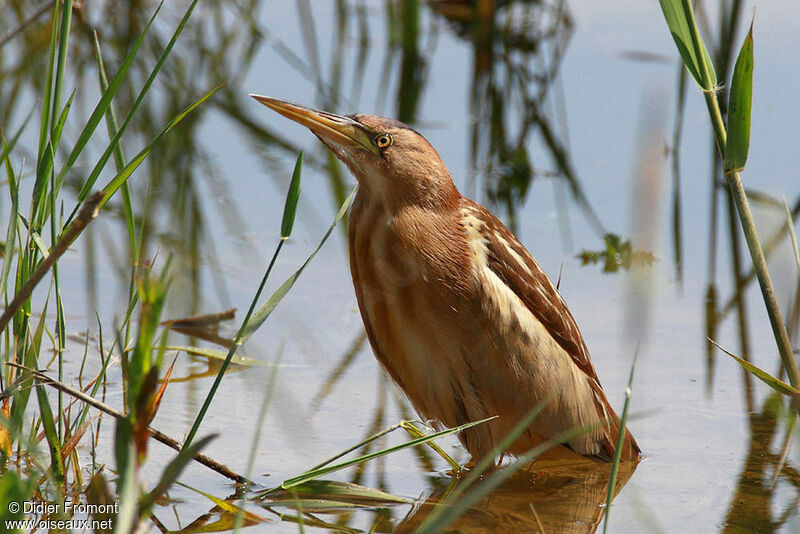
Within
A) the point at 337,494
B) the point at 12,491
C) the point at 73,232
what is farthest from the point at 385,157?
the point at 12,491

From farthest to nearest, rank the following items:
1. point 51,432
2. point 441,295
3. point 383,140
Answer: point 383,140 < point 441,295 < point 51,432

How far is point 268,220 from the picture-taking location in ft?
14.7

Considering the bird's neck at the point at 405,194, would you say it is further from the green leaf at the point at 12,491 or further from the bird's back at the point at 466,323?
the green leaf at the point at 12,491

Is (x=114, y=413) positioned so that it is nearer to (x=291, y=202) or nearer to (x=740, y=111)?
(x=291, y=202)

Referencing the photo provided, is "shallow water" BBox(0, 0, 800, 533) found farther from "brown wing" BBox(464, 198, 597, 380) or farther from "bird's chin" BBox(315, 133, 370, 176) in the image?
"bird's chin" BBox(315, 133, 370, 176)

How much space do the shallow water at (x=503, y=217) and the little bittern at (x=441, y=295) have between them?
0.18 m

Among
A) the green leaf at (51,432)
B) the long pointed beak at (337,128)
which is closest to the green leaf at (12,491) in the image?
the green leaf at (51,432)

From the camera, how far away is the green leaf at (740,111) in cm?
209

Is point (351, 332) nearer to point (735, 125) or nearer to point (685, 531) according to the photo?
point (685, 531)

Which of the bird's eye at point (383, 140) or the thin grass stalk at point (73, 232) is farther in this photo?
the bird's eye at point (383, 140)

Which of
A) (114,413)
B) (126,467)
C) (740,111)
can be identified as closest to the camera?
(126,467)

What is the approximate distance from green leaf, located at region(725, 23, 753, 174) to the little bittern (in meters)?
0.86

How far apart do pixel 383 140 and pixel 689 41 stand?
3.17 ft

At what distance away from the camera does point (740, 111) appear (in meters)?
2.10
